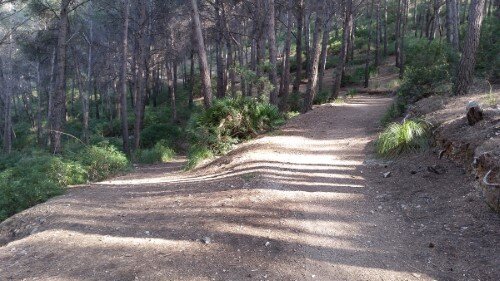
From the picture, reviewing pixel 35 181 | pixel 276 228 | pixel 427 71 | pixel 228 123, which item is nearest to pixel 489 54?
pixel 427 71

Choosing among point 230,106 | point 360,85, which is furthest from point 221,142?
point 360,85

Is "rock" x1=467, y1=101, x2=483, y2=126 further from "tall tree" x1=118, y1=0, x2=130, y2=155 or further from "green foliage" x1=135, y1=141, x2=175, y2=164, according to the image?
"tall tree" x1=118, y1=0, x2=130, y2=155

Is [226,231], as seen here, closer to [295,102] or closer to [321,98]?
[295,102]

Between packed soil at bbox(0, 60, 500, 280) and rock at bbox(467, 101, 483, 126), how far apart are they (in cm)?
90

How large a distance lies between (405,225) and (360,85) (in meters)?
24.0

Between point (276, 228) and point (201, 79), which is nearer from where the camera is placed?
point (276, 228)

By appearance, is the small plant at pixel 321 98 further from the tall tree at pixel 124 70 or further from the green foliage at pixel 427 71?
the tall tree at pixel 124 70

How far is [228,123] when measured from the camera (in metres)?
12.1

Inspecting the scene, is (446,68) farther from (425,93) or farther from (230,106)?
(230,106)

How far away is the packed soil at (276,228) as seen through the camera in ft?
13.9

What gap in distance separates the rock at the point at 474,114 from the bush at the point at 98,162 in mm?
9368

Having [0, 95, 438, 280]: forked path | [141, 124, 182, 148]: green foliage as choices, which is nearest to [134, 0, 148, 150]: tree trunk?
[141, 124, 182, 148]: green foliage

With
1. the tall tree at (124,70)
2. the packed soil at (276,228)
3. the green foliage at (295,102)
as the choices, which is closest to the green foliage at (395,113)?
the packed soil at (276,228)

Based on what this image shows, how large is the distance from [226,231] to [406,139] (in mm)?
4745
